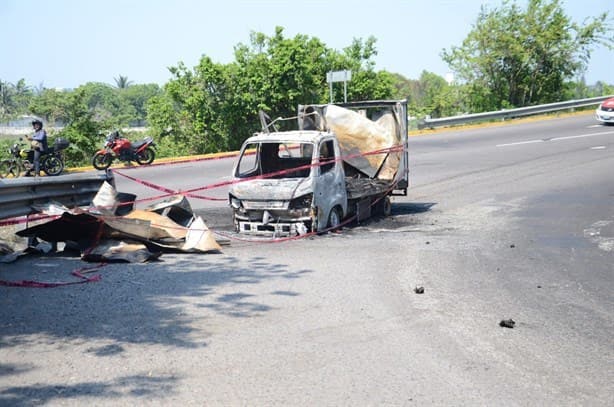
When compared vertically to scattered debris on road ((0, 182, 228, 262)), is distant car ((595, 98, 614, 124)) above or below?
above

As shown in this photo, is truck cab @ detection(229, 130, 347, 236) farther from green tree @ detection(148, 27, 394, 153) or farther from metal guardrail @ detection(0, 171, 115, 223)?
green tree @ detection(148, 27, 394, 153)

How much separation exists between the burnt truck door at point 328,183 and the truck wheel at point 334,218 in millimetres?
43

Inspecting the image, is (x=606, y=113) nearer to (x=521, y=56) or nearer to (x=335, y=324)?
(x=521, y=56)

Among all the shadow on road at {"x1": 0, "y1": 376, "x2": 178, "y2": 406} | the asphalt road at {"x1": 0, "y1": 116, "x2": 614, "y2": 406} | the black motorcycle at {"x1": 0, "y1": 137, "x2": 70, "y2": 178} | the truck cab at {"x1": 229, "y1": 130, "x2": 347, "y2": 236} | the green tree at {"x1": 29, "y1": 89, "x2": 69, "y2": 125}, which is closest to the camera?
the shadow on road at {"x1": 0, "y1": 376, "x2": 178, "y2": 406}

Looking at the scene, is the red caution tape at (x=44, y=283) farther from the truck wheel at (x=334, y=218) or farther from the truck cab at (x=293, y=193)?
the truck wheel at (x=334, y=218)

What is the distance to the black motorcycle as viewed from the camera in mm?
21641

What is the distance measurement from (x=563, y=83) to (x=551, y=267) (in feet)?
113

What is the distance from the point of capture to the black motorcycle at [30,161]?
21.6m

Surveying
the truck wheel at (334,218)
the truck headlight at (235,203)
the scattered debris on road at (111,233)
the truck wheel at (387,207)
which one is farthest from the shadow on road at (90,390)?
the truck wheel at (387,207)

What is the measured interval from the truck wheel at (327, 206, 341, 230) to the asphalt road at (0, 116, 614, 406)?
329 mm

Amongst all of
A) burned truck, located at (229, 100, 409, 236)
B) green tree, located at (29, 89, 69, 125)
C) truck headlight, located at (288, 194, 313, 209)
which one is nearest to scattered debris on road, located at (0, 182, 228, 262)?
burned truck, located at (229, 100, 409, 236)

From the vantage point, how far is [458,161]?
22547mm

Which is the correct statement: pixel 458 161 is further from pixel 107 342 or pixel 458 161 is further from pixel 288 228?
pixel 107 342

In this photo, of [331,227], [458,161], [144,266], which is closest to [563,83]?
[458,161]
